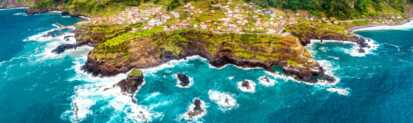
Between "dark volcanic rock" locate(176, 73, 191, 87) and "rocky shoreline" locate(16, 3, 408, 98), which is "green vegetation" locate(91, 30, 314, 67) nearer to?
"rocky shoreline" locate(16, 3, 408, 98)

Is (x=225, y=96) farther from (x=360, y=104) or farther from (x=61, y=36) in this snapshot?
(x=61, y=36)

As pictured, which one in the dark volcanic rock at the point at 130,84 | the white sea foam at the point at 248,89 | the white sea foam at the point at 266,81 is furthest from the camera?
the white sea foam at the point at 266,81

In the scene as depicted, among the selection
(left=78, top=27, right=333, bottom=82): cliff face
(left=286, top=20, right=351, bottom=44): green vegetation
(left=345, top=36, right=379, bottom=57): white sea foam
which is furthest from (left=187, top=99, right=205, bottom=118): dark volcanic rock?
(left=345, top=36, right=379, bottom=57): white sea foam

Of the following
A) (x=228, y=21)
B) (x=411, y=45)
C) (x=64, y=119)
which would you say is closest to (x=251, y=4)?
(x=228, y=21)

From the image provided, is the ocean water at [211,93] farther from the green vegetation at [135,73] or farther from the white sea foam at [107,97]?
the green vegetation at [135,73]

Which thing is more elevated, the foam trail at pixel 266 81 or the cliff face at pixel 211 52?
the cliff face at pixel 211 52

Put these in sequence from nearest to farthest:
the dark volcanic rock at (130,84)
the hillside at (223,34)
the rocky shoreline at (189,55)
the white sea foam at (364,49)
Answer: the dark volcanic rock at (130,84), the rocky shoreline at (189,55), the hillside at (223,34), the white sea foam at (364,49)

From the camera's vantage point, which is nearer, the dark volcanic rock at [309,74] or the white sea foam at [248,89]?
the white sea foam at [248,89]

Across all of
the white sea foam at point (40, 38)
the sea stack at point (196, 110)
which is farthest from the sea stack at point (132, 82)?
the white sea foam at point (40, 38)
